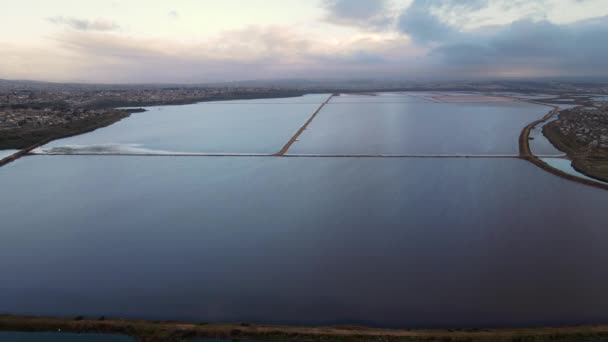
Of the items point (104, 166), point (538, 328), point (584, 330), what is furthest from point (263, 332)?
point (104, 166)

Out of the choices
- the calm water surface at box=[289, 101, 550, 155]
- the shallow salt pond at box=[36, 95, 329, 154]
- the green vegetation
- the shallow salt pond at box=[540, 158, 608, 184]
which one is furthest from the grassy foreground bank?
the green vegetation

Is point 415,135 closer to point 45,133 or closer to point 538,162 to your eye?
point 538,162

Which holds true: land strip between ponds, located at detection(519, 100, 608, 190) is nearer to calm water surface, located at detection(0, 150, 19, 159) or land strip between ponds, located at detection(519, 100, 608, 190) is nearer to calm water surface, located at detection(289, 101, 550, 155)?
calm water surface, located at detection(289, 101, 550, 155)

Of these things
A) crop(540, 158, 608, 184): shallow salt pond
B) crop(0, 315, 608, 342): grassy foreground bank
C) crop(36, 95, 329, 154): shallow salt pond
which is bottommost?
crop(0, 315, 608, 342): grassy foreground bank

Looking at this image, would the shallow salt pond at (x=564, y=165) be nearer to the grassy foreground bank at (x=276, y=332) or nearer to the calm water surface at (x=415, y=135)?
the calm water surface at (x=415, y=135)

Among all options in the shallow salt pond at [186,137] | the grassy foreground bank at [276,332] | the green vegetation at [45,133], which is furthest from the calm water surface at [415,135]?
the green vegetation at [45,133]

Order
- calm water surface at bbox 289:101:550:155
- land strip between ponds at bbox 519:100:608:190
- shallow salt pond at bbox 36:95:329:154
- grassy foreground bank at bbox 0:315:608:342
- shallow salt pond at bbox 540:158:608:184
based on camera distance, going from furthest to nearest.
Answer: shallow salt pond at bbox 36:95:329:154 < calm water surface at bbox 289:101:550:155 < shallow salt pond at bbox 540:158:608:184 < land strip between ponds at bbox 519:100:608:190 < grassy foreground bank at bbox 0:315:608:342

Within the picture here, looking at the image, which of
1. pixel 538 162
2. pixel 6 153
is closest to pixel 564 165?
pixel 538 162
